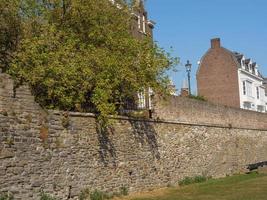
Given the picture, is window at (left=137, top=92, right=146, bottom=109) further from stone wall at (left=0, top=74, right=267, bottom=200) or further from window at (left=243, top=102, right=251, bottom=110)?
window at (left=243, top=102, right=251, bottom=110)

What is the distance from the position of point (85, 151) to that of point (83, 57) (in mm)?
3459

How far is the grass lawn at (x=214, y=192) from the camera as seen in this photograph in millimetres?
19047

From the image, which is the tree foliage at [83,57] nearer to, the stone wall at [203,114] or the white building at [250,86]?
the stone wall at [203,114]

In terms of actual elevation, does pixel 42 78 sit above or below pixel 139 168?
above

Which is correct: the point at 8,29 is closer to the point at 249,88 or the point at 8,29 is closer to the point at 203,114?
the point at 203,114

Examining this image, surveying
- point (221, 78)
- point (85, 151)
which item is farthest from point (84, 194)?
point (221, 78)

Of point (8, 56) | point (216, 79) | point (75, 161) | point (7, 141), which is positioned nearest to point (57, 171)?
point (75, 161)

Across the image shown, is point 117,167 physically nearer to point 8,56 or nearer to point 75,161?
point 75,161

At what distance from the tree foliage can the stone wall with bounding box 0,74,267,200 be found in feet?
3.47

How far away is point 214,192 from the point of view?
2097cm

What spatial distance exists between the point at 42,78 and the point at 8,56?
2527 mm

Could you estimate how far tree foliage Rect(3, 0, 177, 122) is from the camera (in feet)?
59.2

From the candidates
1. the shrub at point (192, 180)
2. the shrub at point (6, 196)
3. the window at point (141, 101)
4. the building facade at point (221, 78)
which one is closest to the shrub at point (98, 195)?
the shrub at point (6, 196)

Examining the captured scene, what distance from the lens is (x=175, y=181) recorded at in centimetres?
2481
